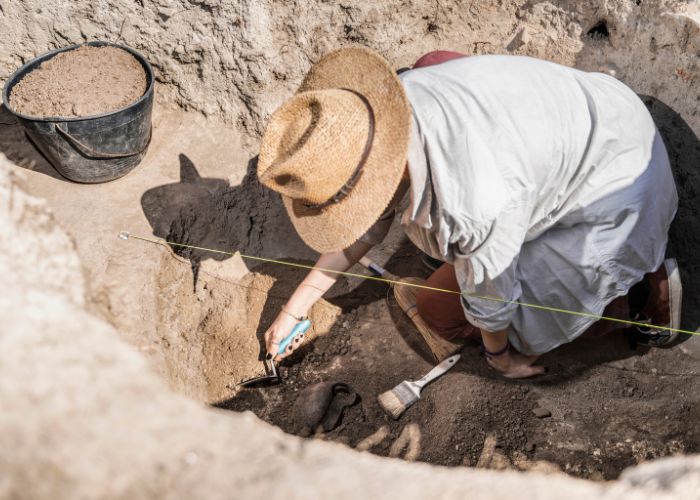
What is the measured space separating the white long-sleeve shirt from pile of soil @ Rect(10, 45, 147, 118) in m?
1.34

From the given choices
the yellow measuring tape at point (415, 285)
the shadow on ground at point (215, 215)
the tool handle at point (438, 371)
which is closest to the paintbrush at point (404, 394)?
the tool handle at point (438, 371)

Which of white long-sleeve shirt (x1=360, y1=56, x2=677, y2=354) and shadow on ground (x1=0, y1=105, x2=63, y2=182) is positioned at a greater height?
white long-sleeve shirt (x1=360, y1=56, x2=677, y2=354)

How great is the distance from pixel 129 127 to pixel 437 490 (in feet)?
6.84

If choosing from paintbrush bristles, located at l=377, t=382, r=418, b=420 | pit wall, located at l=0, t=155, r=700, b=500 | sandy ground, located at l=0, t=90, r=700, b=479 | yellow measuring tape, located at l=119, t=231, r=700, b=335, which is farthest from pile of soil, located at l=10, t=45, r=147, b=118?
paintbrush bristles, located at l=377, t=382, r=418, b=420

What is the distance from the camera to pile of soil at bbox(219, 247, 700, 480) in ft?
7.70

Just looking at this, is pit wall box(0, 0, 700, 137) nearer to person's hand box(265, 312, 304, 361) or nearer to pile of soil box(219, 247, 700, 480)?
pile of soil box(219, 247, 700, 480)

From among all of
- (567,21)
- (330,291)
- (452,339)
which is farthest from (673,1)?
(330,291)

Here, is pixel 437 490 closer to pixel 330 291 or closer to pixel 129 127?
pixel 330 291

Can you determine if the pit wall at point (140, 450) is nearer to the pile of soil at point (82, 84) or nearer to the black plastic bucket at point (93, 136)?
the black plastic bucket at point (93, 136)

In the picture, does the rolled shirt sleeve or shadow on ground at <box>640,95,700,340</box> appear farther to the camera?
shadow on ground at <box>640,95,700,340</box>

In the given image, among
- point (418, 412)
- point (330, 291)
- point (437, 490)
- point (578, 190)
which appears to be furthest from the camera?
point (330, 291)

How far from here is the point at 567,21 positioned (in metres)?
2.98

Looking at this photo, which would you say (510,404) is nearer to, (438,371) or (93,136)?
(438,371)

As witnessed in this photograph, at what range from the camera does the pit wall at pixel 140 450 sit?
1.16 meters
